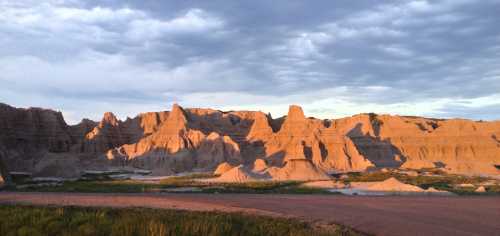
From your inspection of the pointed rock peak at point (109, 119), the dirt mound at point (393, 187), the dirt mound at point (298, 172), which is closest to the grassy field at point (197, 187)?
the dirt mound at point (393, 187)

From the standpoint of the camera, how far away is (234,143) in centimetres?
11519

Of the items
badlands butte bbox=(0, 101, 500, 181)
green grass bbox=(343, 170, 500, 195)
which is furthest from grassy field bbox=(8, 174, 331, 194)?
badlands butte bbox=(0, 101, 500, 181)

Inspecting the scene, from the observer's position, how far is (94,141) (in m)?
121

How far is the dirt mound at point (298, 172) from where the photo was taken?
79.6 metres

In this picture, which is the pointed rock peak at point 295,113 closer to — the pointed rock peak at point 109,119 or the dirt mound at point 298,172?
the pointed rock peak at point 109,119

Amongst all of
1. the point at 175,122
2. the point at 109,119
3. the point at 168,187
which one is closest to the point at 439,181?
the point at 168,187

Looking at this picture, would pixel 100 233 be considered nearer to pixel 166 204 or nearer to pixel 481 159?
pixel 166 204

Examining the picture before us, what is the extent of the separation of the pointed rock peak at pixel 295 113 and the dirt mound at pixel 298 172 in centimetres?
4520

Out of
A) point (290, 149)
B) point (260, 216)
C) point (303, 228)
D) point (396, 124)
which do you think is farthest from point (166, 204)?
point (396, 124)

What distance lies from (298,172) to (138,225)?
6457 centimetres

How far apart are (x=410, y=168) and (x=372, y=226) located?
302ft

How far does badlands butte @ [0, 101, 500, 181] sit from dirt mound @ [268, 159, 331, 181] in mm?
4636

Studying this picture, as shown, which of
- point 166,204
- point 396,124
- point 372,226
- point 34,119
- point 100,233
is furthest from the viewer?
point 396,124

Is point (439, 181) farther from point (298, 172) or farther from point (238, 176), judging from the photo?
point (238, 176)
